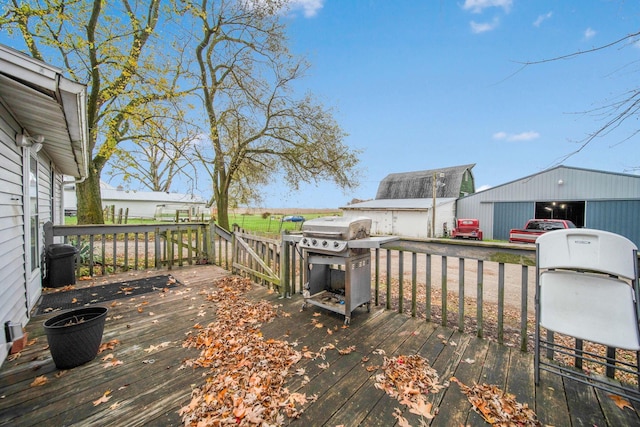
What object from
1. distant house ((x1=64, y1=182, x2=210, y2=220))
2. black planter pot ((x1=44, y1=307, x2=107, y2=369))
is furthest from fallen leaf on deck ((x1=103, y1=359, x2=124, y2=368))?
distant house ((x1=64, y1=182, x2=210, y2=220))

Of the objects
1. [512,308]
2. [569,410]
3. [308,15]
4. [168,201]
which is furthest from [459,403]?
[168,201]

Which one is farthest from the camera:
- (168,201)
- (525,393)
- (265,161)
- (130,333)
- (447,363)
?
(168,201)

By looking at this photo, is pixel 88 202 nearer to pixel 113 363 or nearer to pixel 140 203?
pixel 113 363

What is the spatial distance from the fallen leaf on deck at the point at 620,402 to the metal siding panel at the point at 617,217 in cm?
1545

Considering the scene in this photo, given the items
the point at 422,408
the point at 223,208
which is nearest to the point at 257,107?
the point at 223,208

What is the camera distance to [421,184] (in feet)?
74.4

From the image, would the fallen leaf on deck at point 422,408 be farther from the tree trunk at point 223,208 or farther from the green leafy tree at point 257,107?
the tree trunk at point 223,208

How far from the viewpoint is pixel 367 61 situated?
28.4 feet

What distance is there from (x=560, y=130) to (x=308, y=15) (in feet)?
29.3

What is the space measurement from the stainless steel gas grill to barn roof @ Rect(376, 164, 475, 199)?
1858 centimetres

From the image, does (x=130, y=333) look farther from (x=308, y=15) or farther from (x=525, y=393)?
(x=308, y=15)

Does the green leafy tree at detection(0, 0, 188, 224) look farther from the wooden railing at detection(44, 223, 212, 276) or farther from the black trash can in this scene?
the black trash can

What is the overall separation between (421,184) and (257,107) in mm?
17155

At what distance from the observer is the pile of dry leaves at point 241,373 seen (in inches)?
64.6
